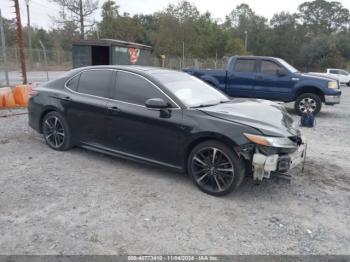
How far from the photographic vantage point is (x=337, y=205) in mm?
4066

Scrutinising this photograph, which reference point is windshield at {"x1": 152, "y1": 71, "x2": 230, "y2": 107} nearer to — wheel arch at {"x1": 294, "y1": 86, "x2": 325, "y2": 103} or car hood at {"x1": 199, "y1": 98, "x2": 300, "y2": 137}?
car hood at {"x1": 199, "y1": 98, "x2": 300, "y2": 137}

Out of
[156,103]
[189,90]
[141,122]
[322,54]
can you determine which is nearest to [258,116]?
[189,90]

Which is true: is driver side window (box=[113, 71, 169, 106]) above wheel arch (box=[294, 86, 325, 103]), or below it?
above

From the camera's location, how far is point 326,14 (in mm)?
75750

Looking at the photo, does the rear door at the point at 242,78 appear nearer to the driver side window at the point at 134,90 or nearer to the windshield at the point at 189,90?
the windshield at the point at 189,90

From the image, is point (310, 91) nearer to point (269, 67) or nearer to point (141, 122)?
point (269, 67)

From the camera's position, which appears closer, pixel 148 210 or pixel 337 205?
pixel 148 210

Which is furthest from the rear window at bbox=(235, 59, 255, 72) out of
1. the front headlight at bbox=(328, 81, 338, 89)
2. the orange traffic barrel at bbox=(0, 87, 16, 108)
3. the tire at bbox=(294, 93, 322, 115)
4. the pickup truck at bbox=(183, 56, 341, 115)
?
the orange traffic barrel at bbox=(0, 87, 16, 108)

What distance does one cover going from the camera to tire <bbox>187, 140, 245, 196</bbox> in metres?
4.00

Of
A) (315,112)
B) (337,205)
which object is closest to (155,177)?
(337,205)

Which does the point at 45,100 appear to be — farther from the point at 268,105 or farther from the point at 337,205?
the point at 337,205

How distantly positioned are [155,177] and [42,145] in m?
2.56

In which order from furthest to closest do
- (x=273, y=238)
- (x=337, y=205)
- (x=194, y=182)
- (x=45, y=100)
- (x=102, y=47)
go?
(x=102, y=47) < (x=45, y=100) < (x=194, y=182) < (x=337, y=205) < (x=273, y=238)

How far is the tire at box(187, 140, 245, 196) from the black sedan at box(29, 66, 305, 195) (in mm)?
12
